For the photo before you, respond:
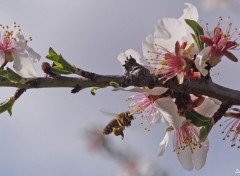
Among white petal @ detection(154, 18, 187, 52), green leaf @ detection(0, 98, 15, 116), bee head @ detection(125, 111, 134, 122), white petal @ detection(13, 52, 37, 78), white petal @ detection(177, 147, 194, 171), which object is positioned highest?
white petal @ detection(154, 18, 187, 52)

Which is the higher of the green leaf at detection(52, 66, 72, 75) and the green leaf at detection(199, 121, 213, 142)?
the green leaf at detection(52, 66, 72, 75)

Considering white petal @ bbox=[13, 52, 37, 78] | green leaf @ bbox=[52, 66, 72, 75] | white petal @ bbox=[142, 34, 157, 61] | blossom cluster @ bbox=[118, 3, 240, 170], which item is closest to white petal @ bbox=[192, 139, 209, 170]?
blossom cluster @ bbox=[118, 3, 240, 170]

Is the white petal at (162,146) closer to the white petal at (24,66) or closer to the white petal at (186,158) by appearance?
the white petal at (186,158)

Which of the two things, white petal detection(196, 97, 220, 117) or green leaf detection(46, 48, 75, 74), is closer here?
green leaf detection(46, 48, 75, 74)

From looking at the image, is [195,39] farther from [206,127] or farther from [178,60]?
[206,127]

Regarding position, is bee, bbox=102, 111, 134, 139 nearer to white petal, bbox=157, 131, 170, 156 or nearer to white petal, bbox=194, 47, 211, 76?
white petal, bbox=157, 131, 170, 156

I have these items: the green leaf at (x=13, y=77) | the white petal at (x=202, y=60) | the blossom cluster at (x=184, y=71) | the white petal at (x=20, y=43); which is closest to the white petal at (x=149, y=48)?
the blossom cluster at (x=184, y=71)

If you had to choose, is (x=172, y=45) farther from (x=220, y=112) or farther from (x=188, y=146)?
(x=188, y=146)
